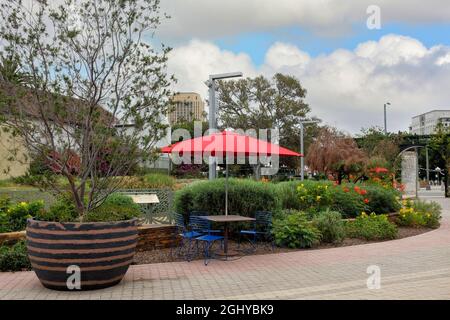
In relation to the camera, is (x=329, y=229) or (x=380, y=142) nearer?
(x=329, y=229)

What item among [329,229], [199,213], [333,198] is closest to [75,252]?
[199,213]

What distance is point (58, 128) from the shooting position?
24.5ft

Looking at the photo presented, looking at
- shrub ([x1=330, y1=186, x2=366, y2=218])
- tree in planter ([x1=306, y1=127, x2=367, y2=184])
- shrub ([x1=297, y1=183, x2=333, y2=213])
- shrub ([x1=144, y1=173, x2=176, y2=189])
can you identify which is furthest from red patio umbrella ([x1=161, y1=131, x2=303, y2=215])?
tree in planter ([x1=306, y1=127, x2=367, y2=184])

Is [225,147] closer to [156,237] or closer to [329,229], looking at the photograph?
[156,237]

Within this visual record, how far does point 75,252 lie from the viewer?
6.61 meters

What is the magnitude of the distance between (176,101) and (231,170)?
37.8 m

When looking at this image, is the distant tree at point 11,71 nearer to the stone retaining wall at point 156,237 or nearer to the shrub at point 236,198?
the stone retaining wall at point 156,237

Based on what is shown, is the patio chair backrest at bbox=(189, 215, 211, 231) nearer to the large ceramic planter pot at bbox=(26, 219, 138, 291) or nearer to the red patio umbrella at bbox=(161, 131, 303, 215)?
the red patio umbrella at bbox=(161, 131, 303, 215)

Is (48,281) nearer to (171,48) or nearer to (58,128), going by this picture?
(58,128)

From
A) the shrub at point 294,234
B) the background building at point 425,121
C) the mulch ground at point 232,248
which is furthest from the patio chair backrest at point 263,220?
the background building at point 425,121

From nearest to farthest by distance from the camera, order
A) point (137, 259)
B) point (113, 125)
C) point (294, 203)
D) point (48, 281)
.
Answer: point (48, 281)
point (113, 125)
point (137, 259)
point (294, 203)

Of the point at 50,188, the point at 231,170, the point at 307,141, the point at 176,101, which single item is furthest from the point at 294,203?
the point at 307,141

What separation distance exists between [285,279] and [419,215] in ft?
26.9

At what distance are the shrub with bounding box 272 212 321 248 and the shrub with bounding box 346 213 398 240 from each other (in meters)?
A: 1.63
